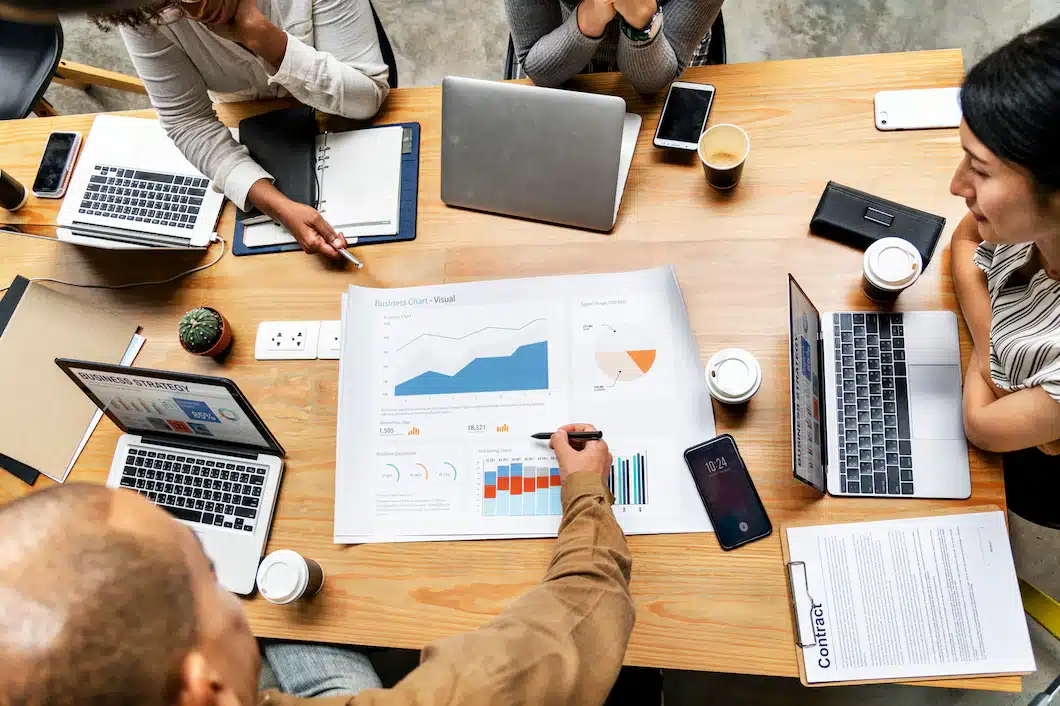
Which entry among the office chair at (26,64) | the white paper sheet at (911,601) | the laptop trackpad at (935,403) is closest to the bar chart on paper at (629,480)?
the white paper sheet at (911,601)

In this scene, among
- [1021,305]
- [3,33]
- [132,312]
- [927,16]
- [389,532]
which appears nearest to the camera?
[1021,305]

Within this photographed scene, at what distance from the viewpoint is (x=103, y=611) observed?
57 cm

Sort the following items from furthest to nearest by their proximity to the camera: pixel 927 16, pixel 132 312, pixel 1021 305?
1. pixel 927 16
2. pixel 132 312
3. pixel 1021 305

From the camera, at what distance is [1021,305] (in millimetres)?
948

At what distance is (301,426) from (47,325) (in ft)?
1.45

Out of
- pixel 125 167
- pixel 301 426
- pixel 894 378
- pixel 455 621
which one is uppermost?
pixel 125 167

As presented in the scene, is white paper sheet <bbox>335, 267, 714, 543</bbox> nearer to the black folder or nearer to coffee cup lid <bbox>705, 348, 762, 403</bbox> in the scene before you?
coffee cup lid <bbox>705, 348, 762, 403</bbox>

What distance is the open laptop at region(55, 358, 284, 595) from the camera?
3.43 ft

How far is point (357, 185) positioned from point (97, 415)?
23.3 inches

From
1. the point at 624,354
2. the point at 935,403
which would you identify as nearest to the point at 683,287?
the point at 624,354

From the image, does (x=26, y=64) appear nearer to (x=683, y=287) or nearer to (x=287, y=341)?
(x=287, y=341)

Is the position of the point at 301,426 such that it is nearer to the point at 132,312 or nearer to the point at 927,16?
the point at 132,312

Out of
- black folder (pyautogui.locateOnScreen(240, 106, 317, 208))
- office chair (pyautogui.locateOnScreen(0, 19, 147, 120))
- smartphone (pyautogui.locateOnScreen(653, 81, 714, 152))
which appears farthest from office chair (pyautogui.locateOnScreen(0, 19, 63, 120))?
smartphone (pyautogui.locateOnScreen(653, 81, 714, 152))

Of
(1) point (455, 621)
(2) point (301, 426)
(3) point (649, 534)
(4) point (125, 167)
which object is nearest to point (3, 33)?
(4) point (125, 167)
